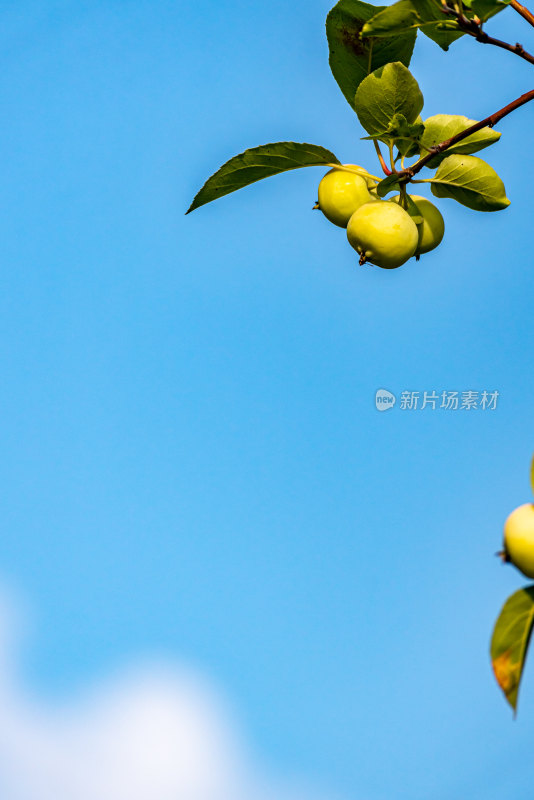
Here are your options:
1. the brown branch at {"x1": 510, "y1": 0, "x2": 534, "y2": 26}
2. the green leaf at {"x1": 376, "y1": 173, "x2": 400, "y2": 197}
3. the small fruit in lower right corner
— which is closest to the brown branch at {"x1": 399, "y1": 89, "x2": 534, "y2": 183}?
the green leaf at {"x1": 376, "y1": 173, "x2": 400, "y2": 197}

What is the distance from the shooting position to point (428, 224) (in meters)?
2.15

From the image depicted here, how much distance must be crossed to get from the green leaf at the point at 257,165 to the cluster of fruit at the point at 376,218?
0.28 feet

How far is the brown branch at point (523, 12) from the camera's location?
1777mm

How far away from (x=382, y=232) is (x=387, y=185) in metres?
0.18

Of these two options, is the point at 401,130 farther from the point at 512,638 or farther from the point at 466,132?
the point at 512,638

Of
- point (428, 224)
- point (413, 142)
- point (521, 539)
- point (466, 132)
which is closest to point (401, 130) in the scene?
point (413, 142)

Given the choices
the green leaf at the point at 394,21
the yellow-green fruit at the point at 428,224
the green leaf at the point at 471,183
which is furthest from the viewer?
the yellow-green fruit at the point at 428,224

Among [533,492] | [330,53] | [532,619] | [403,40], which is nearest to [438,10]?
[403,40]

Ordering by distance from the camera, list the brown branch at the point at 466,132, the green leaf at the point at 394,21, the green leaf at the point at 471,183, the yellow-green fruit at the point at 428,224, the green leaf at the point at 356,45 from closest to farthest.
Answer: the green leaf at the point at 394,21, the brown branch at the point at 466,132, the green leaf at the point at 356,45, the green leaf at the point at 471,183, the yellow-green fruit at the point at 428,224

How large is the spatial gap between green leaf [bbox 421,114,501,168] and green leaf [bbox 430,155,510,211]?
0.07 feet

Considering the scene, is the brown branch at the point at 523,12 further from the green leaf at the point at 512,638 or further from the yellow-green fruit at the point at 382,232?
the green leaf at the point at 512,638

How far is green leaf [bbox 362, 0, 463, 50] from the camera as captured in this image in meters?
1.70

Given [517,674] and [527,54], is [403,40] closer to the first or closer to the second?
[527,54]

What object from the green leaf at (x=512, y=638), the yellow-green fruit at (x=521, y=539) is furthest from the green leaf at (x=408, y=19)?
the green leaf at (x=512, y=638)
